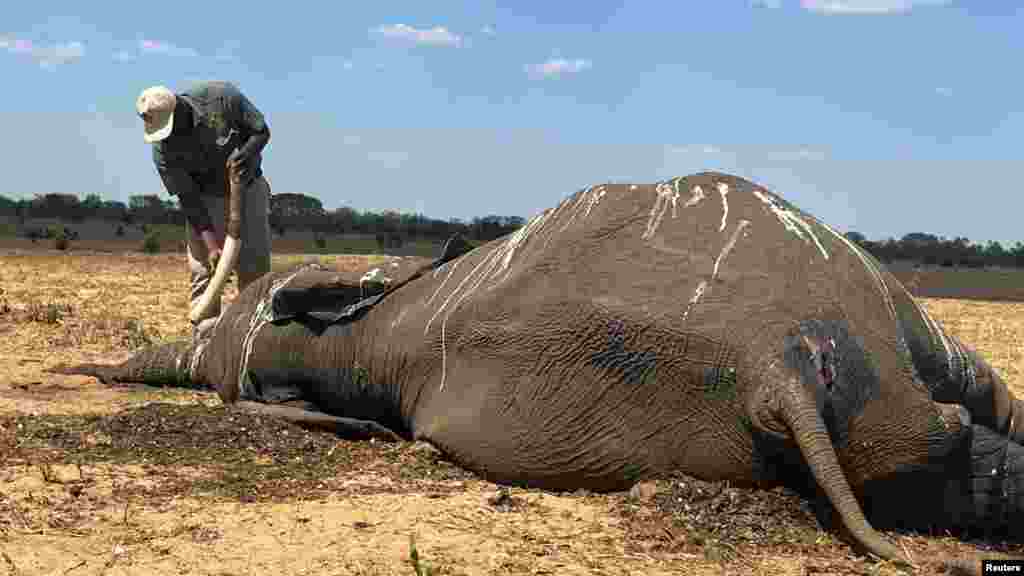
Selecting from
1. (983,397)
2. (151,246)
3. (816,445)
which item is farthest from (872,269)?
(151,246)

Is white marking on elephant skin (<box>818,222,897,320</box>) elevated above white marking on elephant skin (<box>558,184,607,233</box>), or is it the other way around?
white marking on elephant skin (<box>558,184,607,233</box>)

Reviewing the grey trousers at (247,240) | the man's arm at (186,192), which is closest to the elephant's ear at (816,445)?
the grey trousers at (247,240)

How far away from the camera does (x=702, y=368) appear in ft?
14.8

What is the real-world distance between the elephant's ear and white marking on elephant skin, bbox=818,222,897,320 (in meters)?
0.67

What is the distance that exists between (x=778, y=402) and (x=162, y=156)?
16.7 feet

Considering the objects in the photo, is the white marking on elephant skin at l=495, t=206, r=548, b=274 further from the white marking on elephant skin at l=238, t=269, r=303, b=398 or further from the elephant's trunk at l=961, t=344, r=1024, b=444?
the elephant's trunk at l=961, t=344, r=1024, b=444

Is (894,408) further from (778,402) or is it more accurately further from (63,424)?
(63,424)

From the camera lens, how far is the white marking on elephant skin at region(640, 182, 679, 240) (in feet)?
16.5

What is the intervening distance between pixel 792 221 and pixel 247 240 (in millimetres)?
4342

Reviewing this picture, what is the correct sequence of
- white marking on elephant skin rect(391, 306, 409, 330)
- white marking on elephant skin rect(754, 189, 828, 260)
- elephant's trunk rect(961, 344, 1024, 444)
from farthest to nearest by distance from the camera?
white marking on elephant skin rect(391, 306, 409, 330) → elephant's trunk rect(961, 344, 1024, 444) → white marking on elephant skin rect(754, 189, 828, 260)

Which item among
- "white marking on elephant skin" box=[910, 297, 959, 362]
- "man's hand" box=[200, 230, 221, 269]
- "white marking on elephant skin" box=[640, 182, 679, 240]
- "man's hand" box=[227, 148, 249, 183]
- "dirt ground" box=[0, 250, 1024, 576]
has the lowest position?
"dirt ground" box=[0, 250, 1024, 576]

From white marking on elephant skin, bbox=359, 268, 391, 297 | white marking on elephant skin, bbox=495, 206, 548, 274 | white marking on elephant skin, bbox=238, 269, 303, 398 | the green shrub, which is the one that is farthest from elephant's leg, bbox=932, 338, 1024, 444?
the green shrub

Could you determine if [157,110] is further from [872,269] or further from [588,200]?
[872,269]

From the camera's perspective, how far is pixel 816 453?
4.12m
